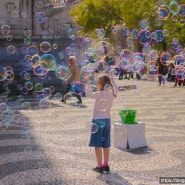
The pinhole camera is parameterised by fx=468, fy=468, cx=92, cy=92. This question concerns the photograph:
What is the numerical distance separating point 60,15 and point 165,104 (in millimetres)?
8745

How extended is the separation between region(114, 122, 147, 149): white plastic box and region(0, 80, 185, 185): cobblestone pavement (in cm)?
15

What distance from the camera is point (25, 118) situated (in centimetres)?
1209

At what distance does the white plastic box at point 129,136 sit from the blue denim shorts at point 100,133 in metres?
1.49

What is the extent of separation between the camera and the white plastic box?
8391mm

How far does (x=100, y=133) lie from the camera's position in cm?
693

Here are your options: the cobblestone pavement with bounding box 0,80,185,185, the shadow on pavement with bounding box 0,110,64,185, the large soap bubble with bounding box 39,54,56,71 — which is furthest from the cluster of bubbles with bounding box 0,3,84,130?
the shadow on pavement with bounding box 0,110,64,185

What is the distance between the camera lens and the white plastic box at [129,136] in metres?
8.39

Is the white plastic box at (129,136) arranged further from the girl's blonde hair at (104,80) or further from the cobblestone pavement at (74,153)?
the girl's blonde hair at (104,80)

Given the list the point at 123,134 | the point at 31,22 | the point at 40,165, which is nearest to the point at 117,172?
the point at 40,165

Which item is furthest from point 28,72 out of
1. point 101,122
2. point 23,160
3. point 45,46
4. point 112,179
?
point 112,179

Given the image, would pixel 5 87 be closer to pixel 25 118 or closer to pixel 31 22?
pixel 31 22

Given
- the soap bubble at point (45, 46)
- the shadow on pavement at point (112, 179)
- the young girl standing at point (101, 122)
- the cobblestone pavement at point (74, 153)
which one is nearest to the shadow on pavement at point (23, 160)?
the cobblestone pavement at point (74, 153)

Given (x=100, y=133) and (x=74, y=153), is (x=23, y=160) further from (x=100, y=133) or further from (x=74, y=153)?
(x=100, y=133)

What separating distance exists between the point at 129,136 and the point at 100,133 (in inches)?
63.4
